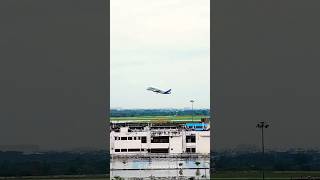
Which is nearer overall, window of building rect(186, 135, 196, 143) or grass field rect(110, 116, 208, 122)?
grass field rect(110, 116, 208, 122)

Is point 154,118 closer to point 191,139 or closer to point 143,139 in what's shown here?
point 143,139

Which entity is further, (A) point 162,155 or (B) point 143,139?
(A) point 162,155

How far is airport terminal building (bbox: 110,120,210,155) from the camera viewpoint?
12344 mm

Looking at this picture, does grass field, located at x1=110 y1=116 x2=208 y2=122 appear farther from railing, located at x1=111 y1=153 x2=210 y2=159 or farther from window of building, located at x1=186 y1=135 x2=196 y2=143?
railing, located at x1=111 y1=153 x2=210 y2=159

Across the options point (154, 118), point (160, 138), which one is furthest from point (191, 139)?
point (154, 118)

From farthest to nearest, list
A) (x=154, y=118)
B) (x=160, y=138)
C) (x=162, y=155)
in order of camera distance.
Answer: (x=162, y=155) < (x=160, y=138) < (x=154, y=118)

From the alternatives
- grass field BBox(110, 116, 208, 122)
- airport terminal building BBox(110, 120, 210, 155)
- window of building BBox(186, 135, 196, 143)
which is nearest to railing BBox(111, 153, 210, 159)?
airport terminal building BBox(110, 120, 210, 155)

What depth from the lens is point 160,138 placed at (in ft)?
41.0

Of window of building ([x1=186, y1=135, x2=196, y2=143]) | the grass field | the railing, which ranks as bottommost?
the railing

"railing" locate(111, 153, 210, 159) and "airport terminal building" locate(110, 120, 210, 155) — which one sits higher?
"airport terminal building" locate(110, 120, 210, 155)

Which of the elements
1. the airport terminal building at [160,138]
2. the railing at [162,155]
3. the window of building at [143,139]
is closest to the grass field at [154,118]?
the airport terminal building at [160,138]
